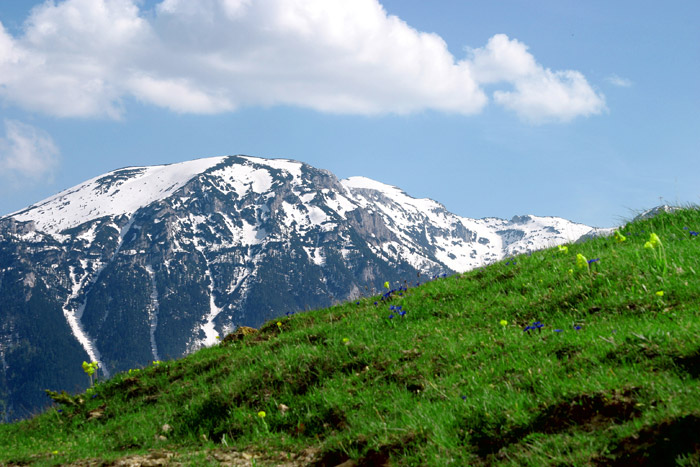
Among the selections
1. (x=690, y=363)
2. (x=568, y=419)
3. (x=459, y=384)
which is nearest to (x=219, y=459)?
(x=459, y=384)

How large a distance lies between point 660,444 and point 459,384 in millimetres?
3409

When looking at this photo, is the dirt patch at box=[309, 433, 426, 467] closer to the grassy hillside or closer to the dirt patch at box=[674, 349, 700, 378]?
the grassy hillside

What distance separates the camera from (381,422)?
279 inches

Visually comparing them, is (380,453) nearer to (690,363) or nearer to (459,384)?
(459,384)

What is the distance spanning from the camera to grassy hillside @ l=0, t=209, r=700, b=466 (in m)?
5.68

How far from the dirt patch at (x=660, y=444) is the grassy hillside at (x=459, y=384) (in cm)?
2

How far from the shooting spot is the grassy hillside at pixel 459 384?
18.6ft

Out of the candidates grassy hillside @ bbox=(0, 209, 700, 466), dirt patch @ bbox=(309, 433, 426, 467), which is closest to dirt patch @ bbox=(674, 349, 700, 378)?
grassy hillside @ bbox=(0, 209, 700, 466)

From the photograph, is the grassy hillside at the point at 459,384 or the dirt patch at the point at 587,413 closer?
the dirt patch at the point at 587,413

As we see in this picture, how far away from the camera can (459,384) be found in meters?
7.80

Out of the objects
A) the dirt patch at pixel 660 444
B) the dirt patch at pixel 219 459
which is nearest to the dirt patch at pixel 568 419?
the dirt patch at pixel 660 444

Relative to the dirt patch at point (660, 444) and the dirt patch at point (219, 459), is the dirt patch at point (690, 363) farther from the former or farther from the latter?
the dirt patch at point (219, 459)

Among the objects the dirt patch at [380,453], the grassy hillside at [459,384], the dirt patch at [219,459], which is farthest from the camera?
the dirt patch at [219,459]

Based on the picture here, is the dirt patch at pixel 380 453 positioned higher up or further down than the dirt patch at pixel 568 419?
further down
